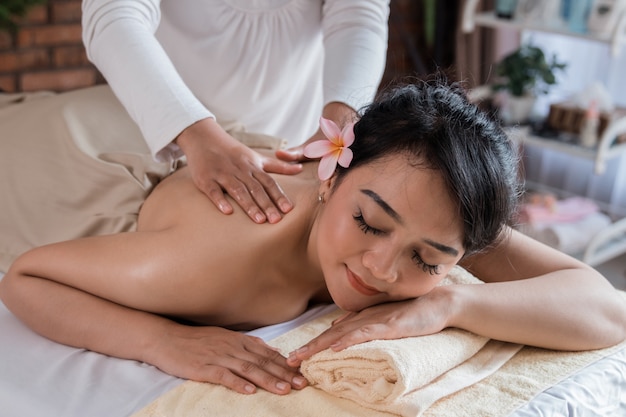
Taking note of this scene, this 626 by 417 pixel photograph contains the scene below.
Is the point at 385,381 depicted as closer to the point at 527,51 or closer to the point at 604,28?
the point at 604,28

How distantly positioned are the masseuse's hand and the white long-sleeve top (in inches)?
25.4

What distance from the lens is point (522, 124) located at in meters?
3.74

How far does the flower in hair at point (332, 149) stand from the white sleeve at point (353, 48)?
461 mm

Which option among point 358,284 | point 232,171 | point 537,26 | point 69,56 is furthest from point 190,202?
point 537,26

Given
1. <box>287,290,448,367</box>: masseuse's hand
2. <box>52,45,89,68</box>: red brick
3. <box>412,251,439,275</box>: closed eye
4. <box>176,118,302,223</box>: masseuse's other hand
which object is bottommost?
<box>52,45,89,68</box>: red brick

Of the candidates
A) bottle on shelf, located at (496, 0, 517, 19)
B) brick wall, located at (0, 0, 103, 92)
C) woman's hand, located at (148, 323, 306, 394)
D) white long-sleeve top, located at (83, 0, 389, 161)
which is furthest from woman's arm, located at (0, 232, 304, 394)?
bottle on shelf, located at (496, 0, 517, 19)

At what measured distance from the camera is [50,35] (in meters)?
3.48

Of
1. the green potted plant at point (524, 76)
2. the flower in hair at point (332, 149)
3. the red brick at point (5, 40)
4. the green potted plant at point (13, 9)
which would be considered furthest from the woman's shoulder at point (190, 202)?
the green potted plant at point (524, 76)

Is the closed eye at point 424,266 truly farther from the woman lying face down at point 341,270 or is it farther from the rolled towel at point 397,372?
the rolled towel at point 397,372

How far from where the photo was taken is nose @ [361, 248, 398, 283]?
136 centimetres

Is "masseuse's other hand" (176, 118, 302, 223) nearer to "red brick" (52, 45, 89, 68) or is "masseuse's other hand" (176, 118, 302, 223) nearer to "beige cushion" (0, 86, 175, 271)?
"beige cushion" (0, 86, 175, 271)

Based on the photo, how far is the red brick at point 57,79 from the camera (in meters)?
3.46

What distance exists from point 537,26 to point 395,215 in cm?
247

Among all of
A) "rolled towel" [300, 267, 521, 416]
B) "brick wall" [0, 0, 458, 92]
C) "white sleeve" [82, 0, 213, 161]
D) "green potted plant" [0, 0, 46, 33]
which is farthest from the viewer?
"brick wall" [0, 0, 458, 92]
